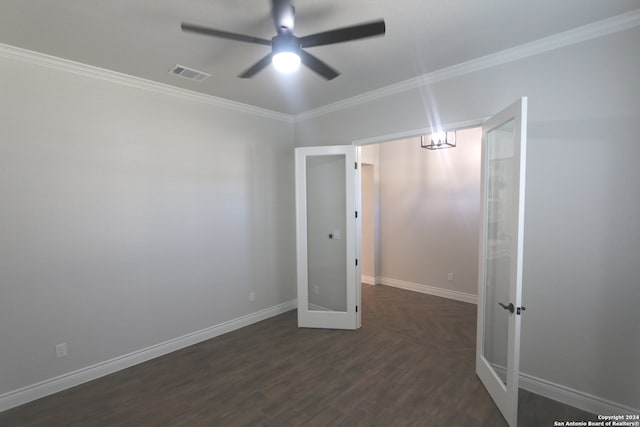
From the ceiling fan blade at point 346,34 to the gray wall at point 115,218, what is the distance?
2224 mm

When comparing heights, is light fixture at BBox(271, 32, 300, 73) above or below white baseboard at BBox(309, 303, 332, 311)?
above

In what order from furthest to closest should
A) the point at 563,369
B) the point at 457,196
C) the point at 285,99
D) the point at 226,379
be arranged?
the point at 457,196
the point at 285,99
the point at 226,379
the point at 563,369

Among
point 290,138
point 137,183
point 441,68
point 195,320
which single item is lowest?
point 195,320

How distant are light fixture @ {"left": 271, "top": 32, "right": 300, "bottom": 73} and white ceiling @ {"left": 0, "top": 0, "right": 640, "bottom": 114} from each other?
0.31 meters

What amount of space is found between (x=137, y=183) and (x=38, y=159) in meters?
0.77

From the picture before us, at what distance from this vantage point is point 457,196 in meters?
4.84

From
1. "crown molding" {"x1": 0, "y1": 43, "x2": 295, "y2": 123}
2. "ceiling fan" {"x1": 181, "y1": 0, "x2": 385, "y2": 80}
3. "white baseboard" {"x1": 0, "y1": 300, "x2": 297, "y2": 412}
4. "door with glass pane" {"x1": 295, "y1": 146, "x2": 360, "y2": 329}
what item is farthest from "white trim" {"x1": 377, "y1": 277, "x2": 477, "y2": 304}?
"ceiling fan" {"x1": 181, "y1": 0, "x2": 385, "y2": 80}

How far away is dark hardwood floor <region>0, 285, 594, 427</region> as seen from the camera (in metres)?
2.28

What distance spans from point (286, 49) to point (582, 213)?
→ 2.50 metres

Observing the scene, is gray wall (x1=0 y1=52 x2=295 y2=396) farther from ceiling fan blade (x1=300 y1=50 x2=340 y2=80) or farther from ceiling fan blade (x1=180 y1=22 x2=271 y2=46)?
ceiling fan blade (x1=300 y1=50 x2=340 y2=80)

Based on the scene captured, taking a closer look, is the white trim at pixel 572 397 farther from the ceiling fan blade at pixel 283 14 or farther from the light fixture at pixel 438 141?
the ceiling fan blade at pixel 283 14

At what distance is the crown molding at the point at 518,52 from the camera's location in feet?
6.90

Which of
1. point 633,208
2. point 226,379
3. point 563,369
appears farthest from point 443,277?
point 226,379

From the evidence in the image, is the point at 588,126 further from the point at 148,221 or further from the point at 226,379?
the point at 148,221
